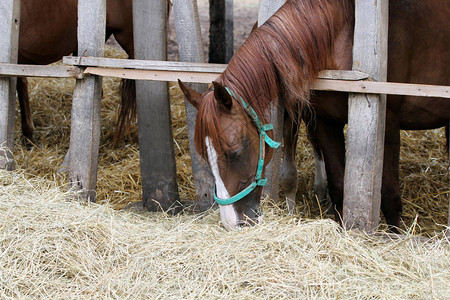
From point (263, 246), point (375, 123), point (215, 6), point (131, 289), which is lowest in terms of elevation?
point (131, 289)

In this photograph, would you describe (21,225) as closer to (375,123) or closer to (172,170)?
(172,170)

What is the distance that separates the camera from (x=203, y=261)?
8.12 feet

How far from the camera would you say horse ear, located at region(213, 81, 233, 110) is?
2.56 meters

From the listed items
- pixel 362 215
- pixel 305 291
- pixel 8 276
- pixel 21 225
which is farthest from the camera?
pixel 362 215

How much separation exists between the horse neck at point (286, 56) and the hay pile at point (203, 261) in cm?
73

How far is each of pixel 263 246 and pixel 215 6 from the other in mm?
4935

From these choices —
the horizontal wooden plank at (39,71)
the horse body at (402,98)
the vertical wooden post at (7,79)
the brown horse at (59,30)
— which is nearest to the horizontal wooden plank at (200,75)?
the horizontal wooden plank at (39,71)

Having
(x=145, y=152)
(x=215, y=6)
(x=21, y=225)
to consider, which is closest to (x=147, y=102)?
(x=145, y=152)

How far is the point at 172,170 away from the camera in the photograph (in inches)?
145

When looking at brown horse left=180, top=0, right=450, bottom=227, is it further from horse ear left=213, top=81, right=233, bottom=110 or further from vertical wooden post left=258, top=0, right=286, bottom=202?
vertical wooden post left=258, top=0, right=286, bottom=202

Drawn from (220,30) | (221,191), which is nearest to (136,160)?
(221,191)

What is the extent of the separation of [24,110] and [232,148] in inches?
132

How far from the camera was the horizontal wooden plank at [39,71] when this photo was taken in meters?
3.31

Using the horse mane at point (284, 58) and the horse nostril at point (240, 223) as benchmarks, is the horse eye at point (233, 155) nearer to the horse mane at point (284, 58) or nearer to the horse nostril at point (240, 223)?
the horse mane at point (284, 58)
